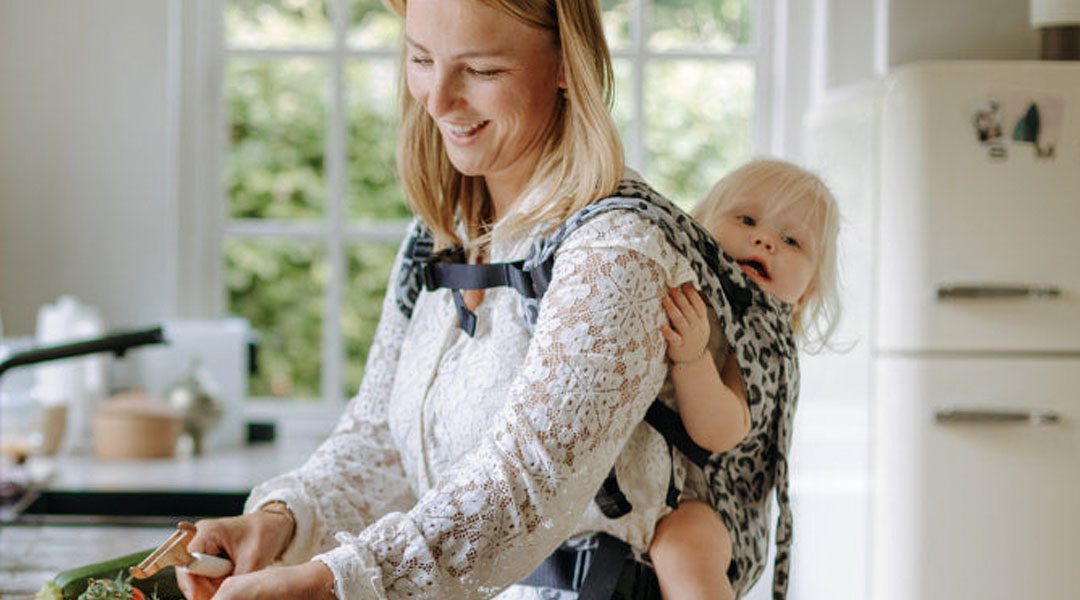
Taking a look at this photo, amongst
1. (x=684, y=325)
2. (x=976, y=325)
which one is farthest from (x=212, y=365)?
(x=684, y=325)

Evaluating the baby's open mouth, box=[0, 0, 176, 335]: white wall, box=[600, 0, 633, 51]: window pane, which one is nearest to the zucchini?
the baby's open mouth

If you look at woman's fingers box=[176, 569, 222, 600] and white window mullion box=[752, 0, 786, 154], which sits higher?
white window mullion box=[752, 0, 786, 154]

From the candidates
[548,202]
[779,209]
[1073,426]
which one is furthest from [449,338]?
[1073,426]

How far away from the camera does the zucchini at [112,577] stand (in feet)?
4.33

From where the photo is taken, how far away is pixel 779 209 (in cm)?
170

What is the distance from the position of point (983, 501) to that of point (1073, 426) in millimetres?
266

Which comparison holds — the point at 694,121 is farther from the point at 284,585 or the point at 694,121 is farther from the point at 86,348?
the point at 284,585

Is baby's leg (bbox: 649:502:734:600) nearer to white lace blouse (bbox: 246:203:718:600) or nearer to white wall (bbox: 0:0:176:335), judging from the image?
white lace blouse (bbox: 246:203:718:600)

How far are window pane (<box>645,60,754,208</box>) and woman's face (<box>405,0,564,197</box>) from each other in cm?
257

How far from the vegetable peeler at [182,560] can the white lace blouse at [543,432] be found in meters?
0.13

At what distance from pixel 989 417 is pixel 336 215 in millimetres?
1848

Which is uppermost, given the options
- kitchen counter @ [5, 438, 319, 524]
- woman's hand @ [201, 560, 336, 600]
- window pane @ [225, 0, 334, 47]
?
window pane @ [225, 0, 334, 47]

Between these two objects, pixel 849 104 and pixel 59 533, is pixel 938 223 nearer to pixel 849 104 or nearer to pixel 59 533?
pixel 849 104

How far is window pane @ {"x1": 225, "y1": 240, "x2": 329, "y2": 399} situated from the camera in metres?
4.19
